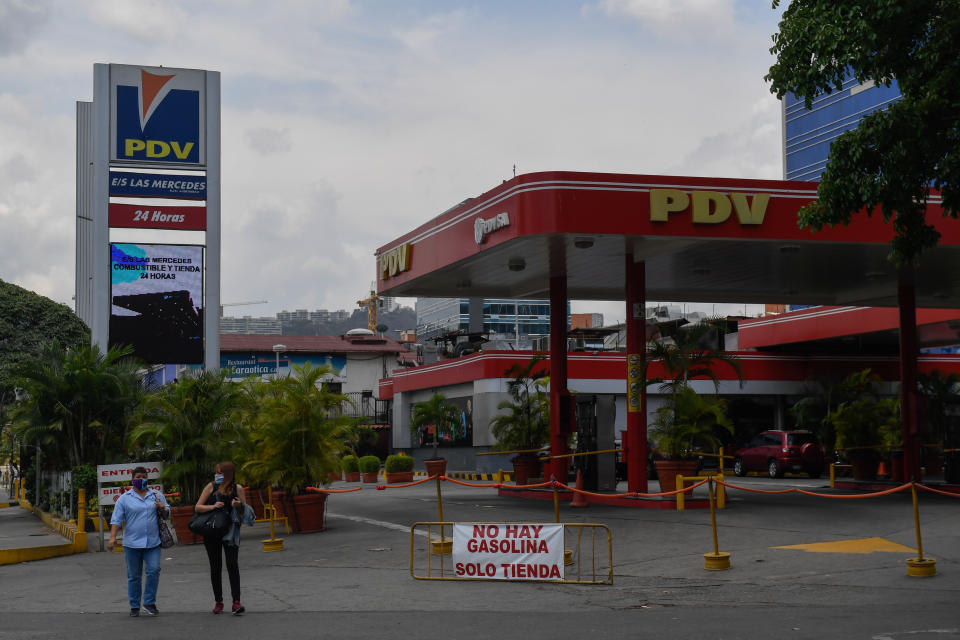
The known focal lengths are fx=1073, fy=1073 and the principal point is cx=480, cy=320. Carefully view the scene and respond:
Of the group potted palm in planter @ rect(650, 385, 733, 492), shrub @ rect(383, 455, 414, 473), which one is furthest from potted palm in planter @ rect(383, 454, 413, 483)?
potted palm in planter @ rect(650, 385, 733, 492)

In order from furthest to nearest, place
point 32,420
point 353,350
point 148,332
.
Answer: point 353,350
point 148,332
point 32,420

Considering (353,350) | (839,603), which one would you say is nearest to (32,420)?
(839,603)

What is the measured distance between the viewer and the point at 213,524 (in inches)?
443

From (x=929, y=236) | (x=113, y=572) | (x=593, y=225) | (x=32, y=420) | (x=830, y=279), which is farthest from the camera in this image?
(x=830, y=279)

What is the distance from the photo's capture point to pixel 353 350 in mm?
76562

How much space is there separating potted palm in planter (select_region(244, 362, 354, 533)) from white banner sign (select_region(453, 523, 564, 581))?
632cm

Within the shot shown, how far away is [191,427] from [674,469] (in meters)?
9.64

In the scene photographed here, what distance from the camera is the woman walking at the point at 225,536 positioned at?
11.2 m

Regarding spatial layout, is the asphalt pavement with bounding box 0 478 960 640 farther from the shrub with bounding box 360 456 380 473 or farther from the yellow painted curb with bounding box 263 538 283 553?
the shrub with bounding box 360 456 380 473

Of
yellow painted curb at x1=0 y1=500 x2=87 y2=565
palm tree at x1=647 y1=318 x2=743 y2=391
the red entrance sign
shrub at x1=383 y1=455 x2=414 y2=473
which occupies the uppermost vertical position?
the red entrance sign

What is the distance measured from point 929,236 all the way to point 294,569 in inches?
376

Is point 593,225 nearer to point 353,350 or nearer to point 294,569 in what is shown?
point 294,569

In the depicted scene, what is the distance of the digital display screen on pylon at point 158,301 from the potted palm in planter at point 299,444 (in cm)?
1534

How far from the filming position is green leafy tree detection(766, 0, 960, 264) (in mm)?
12273
